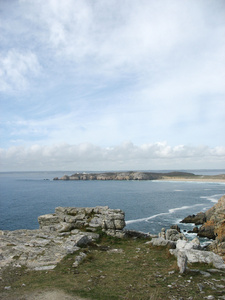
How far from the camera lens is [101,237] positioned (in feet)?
73.9

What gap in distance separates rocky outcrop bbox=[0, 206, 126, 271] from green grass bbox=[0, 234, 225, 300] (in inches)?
55.3

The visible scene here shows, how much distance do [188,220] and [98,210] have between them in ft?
116

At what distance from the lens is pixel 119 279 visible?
479 inches

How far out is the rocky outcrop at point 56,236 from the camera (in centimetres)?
1609

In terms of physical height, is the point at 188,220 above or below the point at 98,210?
below

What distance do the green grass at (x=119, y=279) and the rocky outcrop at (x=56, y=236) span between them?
4.61ft

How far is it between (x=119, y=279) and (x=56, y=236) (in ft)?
39.8

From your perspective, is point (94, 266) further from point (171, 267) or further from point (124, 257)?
point (171, 267)

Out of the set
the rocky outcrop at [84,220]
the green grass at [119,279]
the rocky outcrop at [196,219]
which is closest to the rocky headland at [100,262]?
the green grass at [119,279]

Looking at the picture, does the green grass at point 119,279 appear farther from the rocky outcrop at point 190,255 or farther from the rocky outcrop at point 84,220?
the rocky outcrop at point 84,220

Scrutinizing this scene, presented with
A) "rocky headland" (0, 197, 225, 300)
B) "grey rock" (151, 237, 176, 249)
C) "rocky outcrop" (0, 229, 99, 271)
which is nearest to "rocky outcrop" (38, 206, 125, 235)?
"rocky headland" (0, 197, 225, 300)

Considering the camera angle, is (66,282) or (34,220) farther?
(34,220)

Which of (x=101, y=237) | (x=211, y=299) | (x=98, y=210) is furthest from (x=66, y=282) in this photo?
(x=98, y=210)

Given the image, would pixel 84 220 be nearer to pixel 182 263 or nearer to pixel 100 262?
pixel 100 262
